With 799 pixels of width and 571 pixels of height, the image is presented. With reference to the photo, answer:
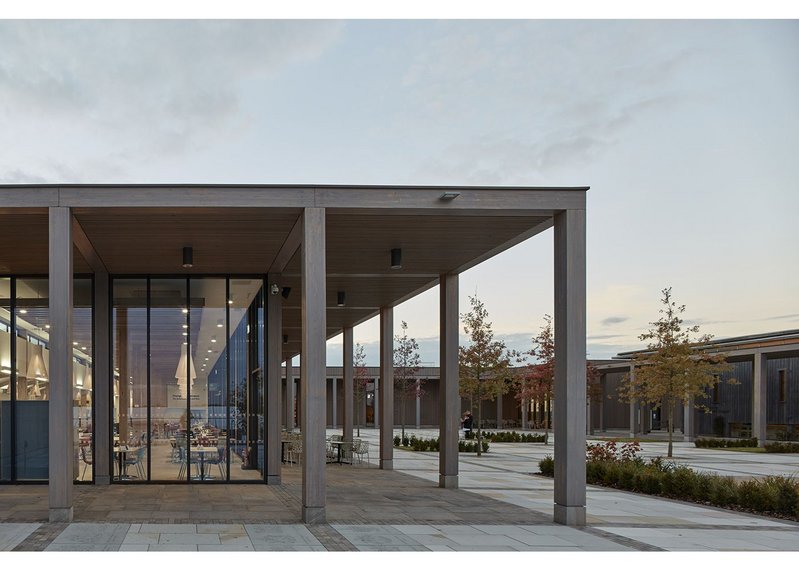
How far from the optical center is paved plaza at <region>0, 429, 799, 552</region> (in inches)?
437

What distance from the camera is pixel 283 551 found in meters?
10.5

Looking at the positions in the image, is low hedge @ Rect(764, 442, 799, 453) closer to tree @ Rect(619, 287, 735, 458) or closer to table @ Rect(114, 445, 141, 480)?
tree @ Rect(619, 287, 735, 458)

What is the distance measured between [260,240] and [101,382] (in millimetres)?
5862

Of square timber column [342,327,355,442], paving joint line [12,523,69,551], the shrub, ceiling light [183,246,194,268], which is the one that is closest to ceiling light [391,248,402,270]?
ceiling light [183,246,194,268]

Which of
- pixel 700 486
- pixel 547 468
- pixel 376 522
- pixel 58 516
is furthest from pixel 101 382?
pixel 700 486

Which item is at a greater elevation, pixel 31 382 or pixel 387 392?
pixel 31 382

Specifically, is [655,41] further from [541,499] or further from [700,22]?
→ [541,499]

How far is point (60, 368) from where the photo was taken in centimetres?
1277

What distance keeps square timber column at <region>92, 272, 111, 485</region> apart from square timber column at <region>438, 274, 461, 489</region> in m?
7.22

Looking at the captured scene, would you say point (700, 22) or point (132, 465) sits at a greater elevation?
point (700, 22)

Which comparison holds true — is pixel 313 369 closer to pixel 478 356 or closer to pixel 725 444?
pixel 478 356
